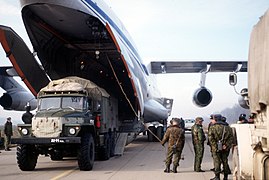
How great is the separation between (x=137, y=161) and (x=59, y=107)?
3.09m

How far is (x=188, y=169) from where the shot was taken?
978 centimetres

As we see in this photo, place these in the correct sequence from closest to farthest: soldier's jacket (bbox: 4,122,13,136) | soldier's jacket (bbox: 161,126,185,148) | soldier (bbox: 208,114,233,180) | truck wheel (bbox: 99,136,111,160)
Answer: soldier (bbox: 208,114,233,180)
soldier's jacket (bbox: 161,126,185,148)
truck wheel (bbox: 99,136,111,160)
soldier's jacket (bbox: 4,122,13,136)

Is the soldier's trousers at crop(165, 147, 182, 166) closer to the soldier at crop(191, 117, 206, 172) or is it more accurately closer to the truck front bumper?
the soldier at crop(191, 117, 206, 172)

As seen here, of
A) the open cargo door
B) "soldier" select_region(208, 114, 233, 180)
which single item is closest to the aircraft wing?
the open cargo door

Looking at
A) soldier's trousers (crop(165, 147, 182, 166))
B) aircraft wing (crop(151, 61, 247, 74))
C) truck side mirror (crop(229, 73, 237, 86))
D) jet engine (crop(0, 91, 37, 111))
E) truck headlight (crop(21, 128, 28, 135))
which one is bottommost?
soldier's trousers (crop(165, 147, 182, 166))

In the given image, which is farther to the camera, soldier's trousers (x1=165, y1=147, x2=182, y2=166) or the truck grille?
the truck grille

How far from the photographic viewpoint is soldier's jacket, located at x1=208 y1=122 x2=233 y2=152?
24.6 feet

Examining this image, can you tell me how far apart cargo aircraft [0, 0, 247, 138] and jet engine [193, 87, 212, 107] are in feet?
12.8

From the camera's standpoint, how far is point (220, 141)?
7.47 m

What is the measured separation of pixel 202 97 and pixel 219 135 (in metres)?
14.1

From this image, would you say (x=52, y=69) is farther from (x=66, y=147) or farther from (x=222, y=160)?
(x=222, y=160)

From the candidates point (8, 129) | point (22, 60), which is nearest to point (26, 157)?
point (22, 60)

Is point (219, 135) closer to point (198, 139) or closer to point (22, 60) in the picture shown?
point (198, 139)

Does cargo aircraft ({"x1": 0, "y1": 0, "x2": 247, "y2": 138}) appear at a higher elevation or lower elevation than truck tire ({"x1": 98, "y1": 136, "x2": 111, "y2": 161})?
higher
